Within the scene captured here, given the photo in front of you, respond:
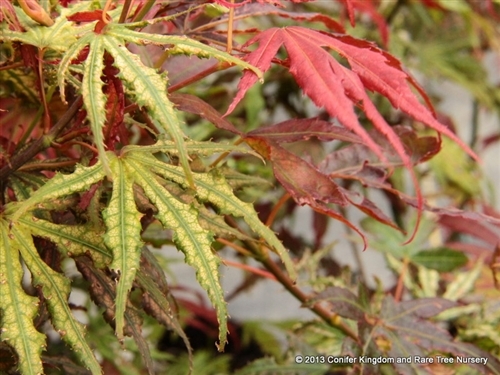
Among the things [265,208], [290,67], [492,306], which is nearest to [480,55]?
[265,208]

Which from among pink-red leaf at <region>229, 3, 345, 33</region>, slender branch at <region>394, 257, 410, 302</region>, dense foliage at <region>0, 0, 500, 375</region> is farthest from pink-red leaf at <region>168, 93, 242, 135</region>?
slender branch at <region>394, 257, 410, 302</region>

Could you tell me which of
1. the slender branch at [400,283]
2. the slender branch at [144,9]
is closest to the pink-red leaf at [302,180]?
the slender branch at [144,9]

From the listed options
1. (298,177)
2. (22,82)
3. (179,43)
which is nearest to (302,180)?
(298,177)

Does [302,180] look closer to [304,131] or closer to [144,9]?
[304,131]

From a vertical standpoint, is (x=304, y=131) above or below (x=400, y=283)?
above

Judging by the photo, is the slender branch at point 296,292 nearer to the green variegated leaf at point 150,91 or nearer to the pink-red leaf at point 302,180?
the pink-red leaf at point 302,180

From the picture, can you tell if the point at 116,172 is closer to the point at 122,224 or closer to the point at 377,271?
the point at 122,224

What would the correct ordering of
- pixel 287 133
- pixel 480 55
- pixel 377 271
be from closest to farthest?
1. pixel 287 133
2. pixel 480 55
3. pixel 377 271
